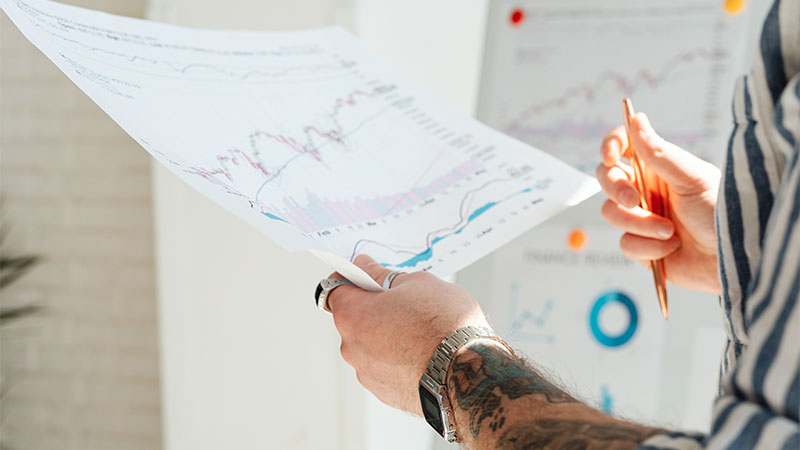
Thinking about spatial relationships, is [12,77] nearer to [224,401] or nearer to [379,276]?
[224,401]

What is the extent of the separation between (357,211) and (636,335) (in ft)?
2.67

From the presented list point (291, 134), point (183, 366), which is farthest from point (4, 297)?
point (291, 134)

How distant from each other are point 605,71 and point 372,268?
2.93ft

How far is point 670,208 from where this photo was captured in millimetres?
→ 844

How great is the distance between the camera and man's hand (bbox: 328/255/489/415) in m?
0.56

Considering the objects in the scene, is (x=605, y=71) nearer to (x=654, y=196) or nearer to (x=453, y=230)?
(x=654, y=196)

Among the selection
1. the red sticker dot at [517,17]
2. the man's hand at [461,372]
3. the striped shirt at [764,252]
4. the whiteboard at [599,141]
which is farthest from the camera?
the red sticker dot at [517,17]

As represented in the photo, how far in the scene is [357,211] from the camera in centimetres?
68

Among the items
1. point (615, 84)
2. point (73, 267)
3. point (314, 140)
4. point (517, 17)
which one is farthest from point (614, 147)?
point (73, 267)

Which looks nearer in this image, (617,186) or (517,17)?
(617,186)

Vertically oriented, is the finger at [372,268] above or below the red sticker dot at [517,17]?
below

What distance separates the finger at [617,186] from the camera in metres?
0.79

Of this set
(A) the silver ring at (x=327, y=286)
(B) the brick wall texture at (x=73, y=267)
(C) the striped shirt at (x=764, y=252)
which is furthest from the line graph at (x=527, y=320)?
(B) the brick wall texture at (x=73, y=267)

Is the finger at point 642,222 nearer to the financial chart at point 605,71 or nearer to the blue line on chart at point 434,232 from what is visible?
the blue line on chart at point 434,232
